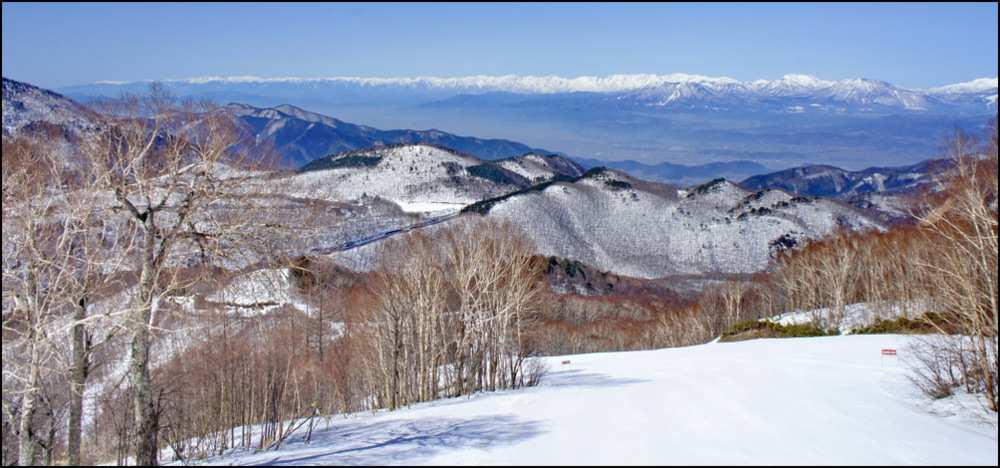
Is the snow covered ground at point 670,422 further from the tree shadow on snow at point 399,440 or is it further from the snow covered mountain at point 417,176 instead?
the snow covered mountain at point 417,176

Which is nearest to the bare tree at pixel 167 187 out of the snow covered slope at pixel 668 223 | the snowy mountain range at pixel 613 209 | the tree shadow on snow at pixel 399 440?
the tree shadow on snow at pixel 399 440

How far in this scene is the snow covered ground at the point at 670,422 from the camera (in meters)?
10.5

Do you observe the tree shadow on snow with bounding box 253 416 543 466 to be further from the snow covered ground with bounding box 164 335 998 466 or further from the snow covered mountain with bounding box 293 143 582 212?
the snow covered mountain with bounding box 293 143 582 212

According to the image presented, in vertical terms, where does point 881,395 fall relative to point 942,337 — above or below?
below

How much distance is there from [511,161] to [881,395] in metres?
185

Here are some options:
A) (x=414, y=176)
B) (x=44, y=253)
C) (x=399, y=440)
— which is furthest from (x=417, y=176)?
(x=399, y=440)

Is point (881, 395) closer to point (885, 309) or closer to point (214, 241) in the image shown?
point (214, 241)

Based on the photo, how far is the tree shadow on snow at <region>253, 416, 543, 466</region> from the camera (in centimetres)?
1049

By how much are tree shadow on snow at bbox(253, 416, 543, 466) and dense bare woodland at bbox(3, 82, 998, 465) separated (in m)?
1.19

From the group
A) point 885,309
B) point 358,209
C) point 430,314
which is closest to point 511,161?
point 358,209

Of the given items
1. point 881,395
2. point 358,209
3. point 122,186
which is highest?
point 358,209

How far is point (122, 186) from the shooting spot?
35.7 feet

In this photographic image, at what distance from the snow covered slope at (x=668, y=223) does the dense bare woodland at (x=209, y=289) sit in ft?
309

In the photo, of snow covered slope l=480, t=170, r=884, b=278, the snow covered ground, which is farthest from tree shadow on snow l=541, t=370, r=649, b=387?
snow covered slope l=480, t=170, r=884, b=278
